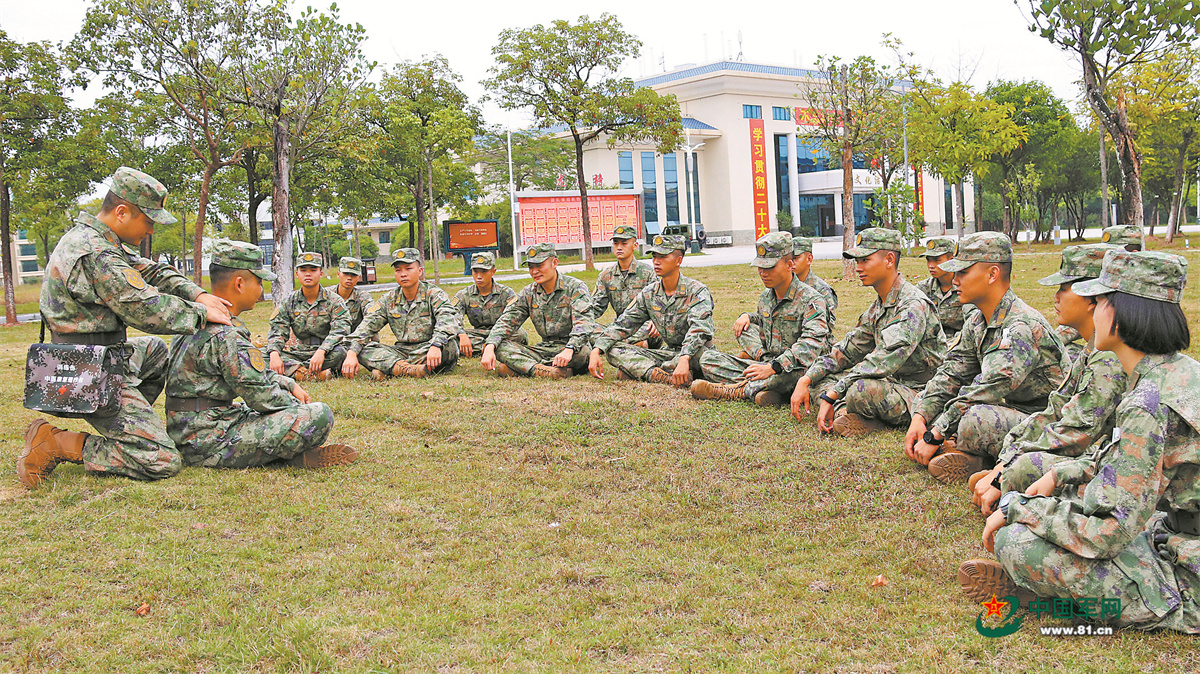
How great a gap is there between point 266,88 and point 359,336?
384 inches

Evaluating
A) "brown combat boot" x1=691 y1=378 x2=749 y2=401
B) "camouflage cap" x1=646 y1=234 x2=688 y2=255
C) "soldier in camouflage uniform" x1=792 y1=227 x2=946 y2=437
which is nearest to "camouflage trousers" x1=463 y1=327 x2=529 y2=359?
"camouflage cap" x1=646 y1=234 x2=688 y2=255

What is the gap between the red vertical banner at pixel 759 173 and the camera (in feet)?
172

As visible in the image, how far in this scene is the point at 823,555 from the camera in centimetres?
418

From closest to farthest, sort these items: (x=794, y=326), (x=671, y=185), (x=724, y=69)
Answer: (x=794, y=326)
(x=724, y=69)
(x=671, y=185)

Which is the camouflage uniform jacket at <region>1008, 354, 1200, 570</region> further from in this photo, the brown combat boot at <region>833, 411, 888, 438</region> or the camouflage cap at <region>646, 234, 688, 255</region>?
the camouflage cap at <region>646, 234, 688, 255</region>

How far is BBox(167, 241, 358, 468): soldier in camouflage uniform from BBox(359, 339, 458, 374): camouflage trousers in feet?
12.2

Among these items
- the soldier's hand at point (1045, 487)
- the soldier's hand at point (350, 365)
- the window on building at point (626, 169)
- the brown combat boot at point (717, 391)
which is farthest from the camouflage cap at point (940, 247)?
the window on building at point (626, 169)

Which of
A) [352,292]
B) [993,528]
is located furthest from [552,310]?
[993,528]

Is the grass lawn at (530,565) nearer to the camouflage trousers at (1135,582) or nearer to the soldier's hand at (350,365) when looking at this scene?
the camouflage trousers at (1135,582)

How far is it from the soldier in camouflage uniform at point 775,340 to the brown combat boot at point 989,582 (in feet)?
12.3

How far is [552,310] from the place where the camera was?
984 centimetres

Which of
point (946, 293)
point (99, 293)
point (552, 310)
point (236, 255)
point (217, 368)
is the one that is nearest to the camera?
point (99, 293)

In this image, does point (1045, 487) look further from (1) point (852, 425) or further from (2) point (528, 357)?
(2) point (528, 357)

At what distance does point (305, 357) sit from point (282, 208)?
889 centimetres
